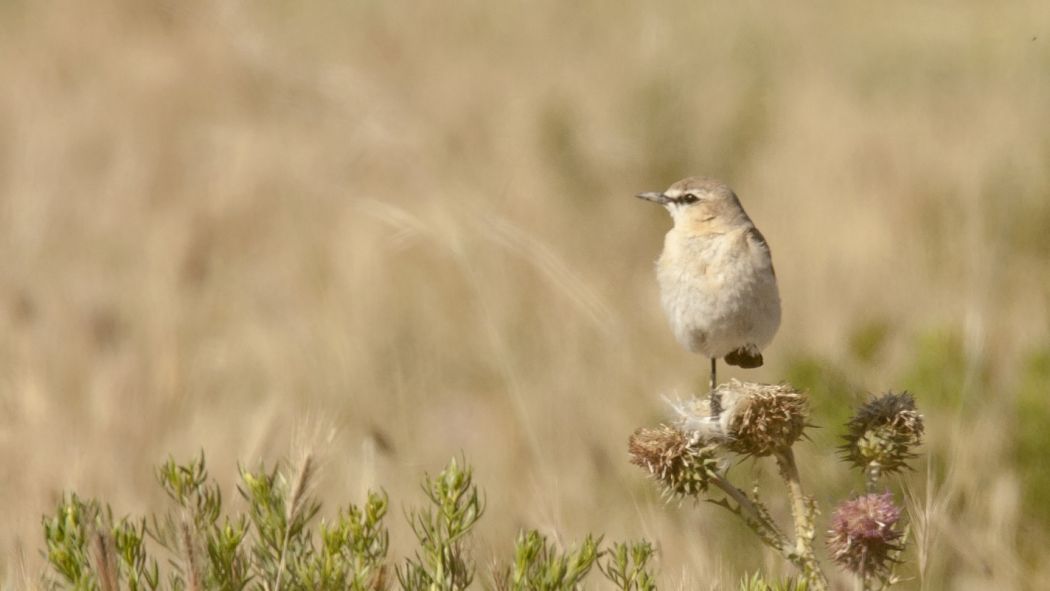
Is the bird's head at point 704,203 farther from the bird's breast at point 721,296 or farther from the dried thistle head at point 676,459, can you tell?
the dried thistle head at point 676,459

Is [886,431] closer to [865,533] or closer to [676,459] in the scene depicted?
[865,533]

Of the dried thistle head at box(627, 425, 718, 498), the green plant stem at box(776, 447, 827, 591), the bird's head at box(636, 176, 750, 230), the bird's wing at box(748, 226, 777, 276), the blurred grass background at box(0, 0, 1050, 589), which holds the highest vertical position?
the blurred grass background at box(0, 0, 1050, 589)

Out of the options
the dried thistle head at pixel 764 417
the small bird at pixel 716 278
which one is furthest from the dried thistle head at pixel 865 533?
the small bird at pixel 716 278

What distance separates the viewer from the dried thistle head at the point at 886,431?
7.93 feet

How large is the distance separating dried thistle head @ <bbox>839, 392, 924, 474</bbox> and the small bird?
1.81 ft

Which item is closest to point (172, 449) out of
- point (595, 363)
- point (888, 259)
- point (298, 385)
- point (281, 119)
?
point (298, 385)

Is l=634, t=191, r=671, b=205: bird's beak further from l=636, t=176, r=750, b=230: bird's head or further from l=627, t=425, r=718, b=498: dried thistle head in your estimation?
l=627, t=425, r=718, b=498: dried thistle head

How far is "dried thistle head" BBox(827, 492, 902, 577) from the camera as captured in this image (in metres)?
2.36

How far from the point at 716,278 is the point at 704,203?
0.19 meters

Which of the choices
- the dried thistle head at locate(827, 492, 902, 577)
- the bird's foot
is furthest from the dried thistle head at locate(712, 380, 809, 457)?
the bird's foot

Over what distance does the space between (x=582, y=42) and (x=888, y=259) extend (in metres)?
5.89

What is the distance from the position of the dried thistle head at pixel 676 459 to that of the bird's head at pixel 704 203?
2.63ft

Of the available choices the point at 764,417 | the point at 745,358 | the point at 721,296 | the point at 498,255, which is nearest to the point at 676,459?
the point at 764,417

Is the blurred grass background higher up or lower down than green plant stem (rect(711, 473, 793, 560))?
higher up
